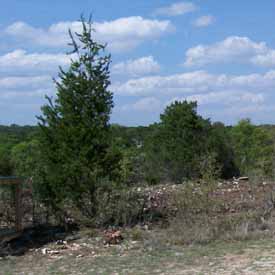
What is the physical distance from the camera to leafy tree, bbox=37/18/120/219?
14.8 m

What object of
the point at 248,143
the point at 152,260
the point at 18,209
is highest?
the point at 248,143

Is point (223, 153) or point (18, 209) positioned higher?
point (223, 153)

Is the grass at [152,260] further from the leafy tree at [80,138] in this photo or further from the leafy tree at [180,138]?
the leafy tree at [180,138]

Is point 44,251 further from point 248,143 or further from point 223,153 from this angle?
point 248,143

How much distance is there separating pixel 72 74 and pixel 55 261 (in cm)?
478

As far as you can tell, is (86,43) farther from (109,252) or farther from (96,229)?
(109,252)

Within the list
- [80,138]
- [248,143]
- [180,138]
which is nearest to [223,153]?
[180,138]

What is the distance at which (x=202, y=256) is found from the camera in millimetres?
11555

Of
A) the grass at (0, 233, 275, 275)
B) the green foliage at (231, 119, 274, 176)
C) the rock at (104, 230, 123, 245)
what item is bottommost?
the grass at (0, 233, 275, 275)

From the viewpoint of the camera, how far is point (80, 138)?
1488 cm

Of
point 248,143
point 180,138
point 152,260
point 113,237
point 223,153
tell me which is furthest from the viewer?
point 248,143

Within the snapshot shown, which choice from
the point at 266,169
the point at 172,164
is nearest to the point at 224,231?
the point at 266,169

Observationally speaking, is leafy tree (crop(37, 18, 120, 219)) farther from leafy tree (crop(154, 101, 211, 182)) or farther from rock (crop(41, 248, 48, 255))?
leafy tree (crop(154, 101, 211, 182))

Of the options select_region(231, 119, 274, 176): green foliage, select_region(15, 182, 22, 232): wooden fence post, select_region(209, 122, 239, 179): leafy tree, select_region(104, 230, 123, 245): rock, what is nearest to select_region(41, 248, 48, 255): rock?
select_region(104, 230, 123, 245): rock
